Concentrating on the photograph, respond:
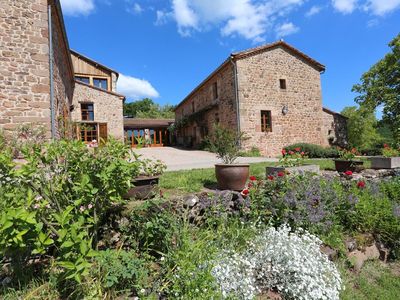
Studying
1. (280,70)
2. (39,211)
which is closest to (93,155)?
(39,211)

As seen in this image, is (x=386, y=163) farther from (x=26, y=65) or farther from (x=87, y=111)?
(x=87, y=111)

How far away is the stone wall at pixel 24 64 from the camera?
259 inches

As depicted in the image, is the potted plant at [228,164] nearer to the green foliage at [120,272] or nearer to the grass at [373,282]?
the grass at [373,282]

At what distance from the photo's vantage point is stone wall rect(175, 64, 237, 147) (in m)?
15.0

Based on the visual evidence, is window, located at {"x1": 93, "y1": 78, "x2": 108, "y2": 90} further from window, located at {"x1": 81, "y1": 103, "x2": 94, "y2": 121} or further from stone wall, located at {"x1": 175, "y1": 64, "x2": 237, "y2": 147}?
stone wall, located at {"x1": 175, "y1": 64, "x2": 237, "y2": 147}

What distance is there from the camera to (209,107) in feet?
57.9

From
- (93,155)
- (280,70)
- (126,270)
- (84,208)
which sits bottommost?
(126,270)

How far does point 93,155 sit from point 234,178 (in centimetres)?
252

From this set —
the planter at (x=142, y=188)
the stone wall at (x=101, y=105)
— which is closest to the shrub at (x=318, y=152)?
the planter at (x=142, y=188)

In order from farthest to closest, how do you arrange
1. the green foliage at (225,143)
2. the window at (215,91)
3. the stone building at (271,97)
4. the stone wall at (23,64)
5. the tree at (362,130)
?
1. the tree at (362,130)
2. the window at (215,91)
3. the stone building at (271,97)
4. the stone wall at (23,64)
5. the green foliage at (225,143)

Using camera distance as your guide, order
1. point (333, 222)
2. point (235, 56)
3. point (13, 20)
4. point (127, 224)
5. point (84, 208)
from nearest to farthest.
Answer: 1. point (84, 208)
2. point (127, 224)
3. point (333, 222)
4. point (13, 20)
5. point (235, 56)

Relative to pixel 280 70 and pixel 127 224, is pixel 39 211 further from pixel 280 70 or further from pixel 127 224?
pixel 280 70

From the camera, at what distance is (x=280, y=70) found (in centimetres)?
1546

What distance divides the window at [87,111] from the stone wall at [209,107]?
323 inches
